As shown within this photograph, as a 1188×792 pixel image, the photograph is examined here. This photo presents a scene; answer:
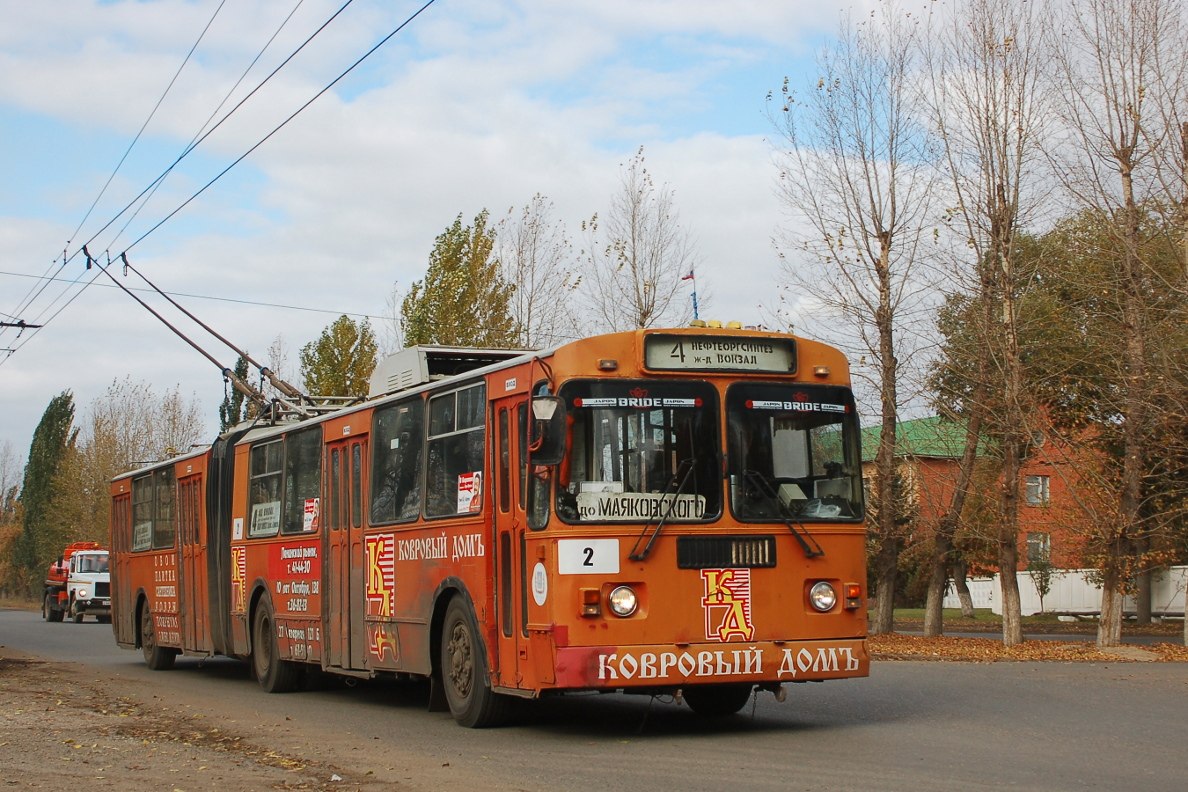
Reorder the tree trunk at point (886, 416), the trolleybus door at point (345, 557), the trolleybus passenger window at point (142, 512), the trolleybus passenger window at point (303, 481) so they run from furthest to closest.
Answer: the tree trunk at point (886, 416)
the trolleybus passenger window at point (142, 512)
the trolleybus passenger window at point (303, 481)
the trolleybus door at point (345, 557)

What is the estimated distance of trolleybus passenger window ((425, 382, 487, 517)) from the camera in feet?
40.1

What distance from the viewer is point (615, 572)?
10812mm

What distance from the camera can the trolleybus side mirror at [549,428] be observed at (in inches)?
→ 418

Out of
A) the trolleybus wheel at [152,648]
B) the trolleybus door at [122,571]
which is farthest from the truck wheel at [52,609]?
the trolleybus wheel at [152,648]

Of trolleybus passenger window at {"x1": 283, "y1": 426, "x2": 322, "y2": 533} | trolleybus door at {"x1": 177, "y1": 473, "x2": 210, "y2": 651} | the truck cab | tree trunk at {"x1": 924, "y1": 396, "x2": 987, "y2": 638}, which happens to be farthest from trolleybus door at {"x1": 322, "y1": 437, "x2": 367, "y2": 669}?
the truck cab

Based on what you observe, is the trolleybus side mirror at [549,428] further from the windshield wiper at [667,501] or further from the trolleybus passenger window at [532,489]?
the windshield wiper at [667,501]

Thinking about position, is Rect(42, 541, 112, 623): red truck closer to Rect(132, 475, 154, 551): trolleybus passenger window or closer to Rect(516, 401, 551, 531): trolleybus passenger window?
Rect(132, 475, 154, 551): trolleybus passenger window

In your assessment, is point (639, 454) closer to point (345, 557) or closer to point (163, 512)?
point (345, 557)

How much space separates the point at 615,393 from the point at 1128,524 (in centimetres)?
1573

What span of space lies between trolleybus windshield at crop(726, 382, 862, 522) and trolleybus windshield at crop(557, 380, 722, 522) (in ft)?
0.77

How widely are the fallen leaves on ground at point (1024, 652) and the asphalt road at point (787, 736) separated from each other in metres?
4.15

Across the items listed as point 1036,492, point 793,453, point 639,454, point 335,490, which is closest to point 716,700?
point 793,453

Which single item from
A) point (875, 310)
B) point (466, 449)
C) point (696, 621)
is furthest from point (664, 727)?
point (875, 310)

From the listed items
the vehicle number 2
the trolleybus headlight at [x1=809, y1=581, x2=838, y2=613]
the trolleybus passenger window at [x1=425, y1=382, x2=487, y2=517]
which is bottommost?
the trolleybus headlight at [x1=809, y1=581, x2=838, y2=613]
